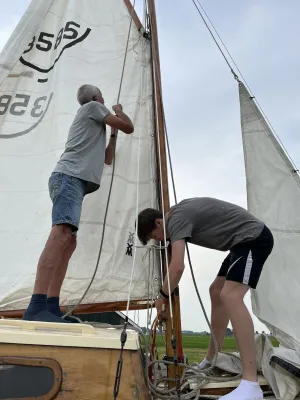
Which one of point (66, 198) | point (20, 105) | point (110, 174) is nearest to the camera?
point (66, 198)

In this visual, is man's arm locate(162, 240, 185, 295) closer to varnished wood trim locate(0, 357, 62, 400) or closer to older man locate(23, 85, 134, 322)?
older man locate(23, 85, 134, 322)

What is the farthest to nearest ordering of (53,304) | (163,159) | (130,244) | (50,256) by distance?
(130,244) → (163,159) → (53,304) → (50,256)

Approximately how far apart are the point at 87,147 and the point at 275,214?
1883mm

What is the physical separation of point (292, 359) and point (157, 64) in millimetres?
3402

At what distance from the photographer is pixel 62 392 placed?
2.06m

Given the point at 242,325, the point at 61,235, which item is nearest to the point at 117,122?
the point at 61,235

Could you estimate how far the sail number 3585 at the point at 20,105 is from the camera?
17.0 ft

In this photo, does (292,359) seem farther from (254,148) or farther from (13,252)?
(13,252)

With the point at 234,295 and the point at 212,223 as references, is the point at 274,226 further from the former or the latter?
the point at 234,295

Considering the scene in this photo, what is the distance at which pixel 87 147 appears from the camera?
365cm

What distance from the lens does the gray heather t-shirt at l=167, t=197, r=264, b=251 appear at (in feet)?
10.3

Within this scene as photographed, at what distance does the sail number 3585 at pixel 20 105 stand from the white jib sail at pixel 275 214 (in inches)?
89.3

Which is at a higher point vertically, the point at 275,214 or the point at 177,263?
the point at 275,214

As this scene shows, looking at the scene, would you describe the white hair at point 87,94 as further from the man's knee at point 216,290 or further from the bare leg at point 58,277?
the man's knee at point 216,290
